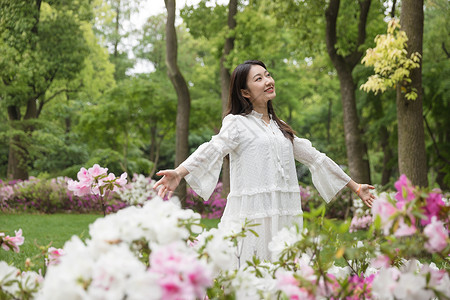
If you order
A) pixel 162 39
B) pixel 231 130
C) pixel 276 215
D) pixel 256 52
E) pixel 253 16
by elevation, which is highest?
pixel 162 39

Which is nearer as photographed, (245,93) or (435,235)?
(435,235)

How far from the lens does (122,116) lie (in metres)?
12.2

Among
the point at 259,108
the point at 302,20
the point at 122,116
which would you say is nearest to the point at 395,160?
the point at 302,20

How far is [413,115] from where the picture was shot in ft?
16.8

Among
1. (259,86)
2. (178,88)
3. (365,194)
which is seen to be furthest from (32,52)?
(365,194)

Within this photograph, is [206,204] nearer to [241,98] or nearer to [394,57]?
[394,57]

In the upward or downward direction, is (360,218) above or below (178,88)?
below

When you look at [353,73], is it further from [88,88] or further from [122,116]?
[88,88]

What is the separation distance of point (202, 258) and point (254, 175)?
1373 millimetres

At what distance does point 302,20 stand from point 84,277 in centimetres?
834

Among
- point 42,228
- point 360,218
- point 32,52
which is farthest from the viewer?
point 32,52

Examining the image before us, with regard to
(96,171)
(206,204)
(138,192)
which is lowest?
(206,204)

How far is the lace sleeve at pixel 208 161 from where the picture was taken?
8.32 feet

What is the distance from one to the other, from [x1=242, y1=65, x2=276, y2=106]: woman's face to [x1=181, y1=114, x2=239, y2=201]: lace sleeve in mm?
317
